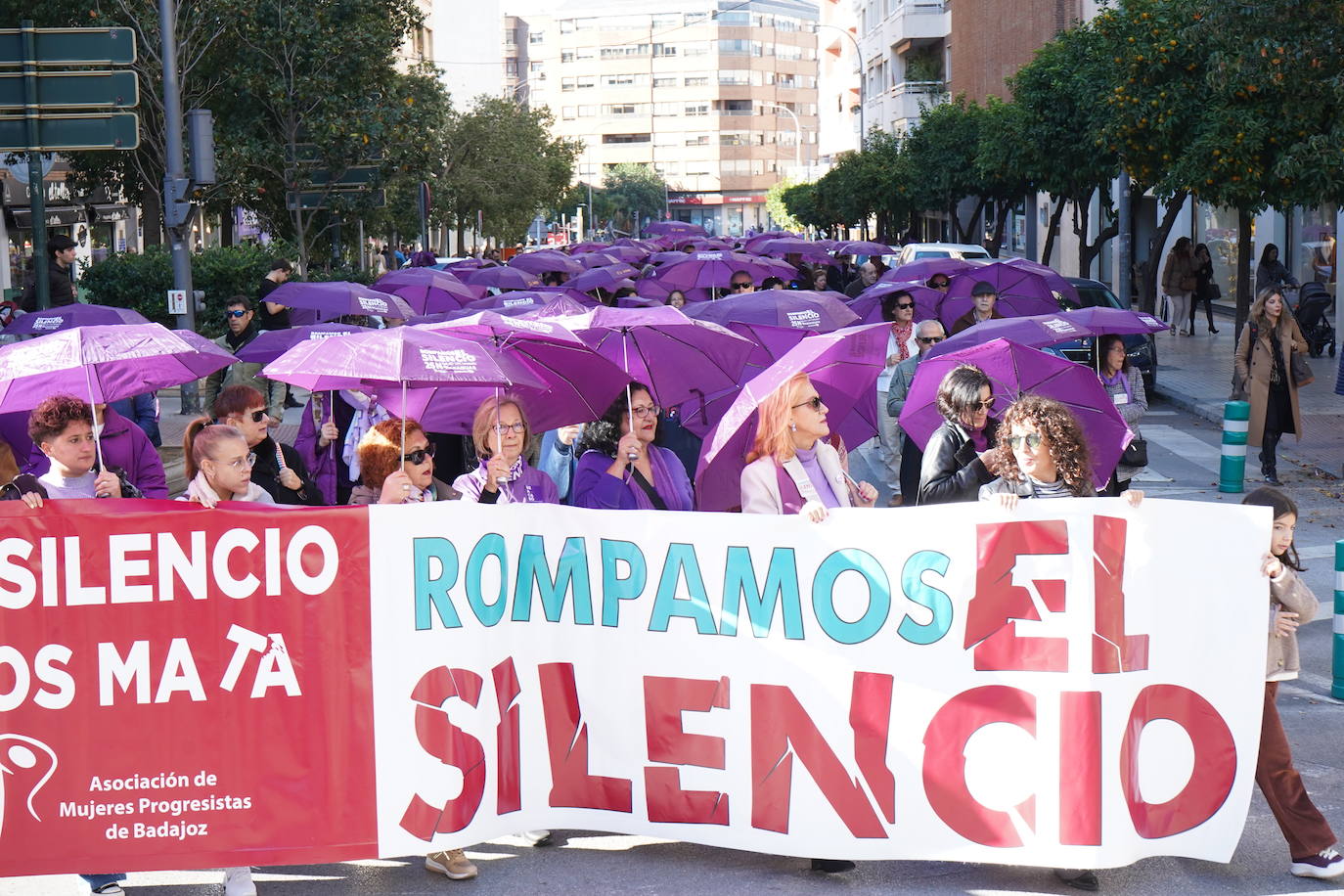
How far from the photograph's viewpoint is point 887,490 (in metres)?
14.3

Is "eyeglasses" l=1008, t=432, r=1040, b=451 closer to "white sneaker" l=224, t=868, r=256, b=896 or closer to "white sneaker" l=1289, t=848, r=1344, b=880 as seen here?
"white sneaker" l=1289, t=848, r=1344, b=880

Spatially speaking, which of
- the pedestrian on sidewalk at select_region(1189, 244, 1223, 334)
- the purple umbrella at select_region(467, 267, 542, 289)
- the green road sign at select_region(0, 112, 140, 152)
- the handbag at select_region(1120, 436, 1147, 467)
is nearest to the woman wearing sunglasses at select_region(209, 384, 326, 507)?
the handbag at select_region(1120, 436, 1147, 467)

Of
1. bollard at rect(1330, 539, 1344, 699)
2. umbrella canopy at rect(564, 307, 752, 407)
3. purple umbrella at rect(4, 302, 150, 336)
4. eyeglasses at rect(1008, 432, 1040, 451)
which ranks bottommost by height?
bollard at rect(1330, 539, 1344, 699)

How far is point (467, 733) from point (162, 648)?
1.05 metres

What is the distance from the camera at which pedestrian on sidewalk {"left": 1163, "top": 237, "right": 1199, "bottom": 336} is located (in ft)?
99.2

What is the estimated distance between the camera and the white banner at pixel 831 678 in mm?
5652

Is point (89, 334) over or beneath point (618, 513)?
over

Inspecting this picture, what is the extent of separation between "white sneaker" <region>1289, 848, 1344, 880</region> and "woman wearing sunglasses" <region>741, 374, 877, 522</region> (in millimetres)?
2093

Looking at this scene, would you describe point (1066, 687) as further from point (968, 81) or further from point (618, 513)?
point (968, 81)

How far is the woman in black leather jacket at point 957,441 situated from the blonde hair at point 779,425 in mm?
1133

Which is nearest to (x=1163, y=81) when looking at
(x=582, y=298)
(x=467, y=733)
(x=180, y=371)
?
(x=582, y=298)

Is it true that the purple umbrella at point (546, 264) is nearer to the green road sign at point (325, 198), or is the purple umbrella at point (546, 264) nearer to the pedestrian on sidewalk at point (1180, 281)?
the green road sign at point (325, 198)

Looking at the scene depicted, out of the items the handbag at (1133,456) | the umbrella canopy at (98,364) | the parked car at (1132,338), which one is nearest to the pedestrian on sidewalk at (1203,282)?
the parked car at (1132,338)

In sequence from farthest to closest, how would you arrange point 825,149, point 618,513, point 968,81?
point 825,149
point 968,81
point 618,513
